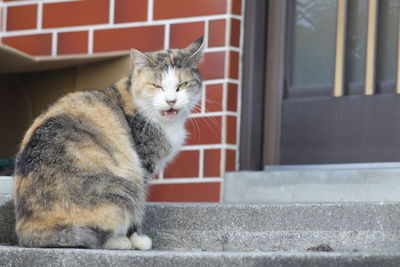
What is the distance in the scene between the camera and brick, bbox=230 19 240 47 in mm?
4344

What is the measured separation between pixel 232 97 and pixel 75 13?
104cm

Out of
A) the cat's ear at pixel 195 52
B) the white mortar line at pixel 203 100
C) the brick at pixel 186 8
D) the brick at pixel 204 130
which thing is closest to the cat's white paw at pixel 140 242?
the cat's ear at pixel 195 52

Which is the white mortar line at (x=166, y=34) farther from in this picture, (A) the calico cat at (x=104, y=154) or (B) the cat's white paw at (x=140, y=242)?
(B) the cat's white paw at (x=140, y=242)

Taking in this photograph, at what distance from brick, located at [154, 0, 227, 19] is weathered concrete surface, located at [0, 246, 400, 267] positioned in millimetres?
1876

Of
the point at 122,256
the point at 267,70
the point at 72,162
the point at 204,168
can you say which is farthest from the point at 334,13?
the point at 122,256

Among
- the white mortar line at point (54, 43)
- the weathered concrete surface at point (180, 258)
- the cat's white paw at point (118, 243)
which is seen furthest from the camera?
the white mortar line at point (54, 43)

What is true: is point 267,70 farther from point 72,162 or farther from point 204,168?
point 72,162

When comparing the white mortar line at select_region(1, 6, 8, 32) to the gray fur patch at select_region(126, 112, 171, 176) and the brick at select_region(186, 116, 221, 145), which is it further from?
the gray fur patch at select_region(126, 112, 171, 176)

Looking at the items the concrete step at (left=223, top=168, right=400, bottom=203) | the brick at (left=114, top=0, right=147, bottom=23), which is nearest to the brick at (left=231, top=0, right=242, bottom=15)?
the brick at (left=114, top=0, right=147, bottom=23)

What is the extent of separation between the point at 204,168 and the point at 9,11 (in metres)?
1.50

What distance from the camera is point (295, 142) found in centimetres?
433

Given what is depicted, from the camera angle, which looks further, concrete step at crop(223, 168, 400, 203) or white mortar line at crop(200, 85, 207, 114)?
white mortar line at crop(200, 85, 207, 114)

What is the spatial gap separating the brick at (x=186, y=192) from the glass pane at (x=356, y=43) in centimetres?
83

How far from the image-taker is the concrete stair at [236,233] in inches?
109
